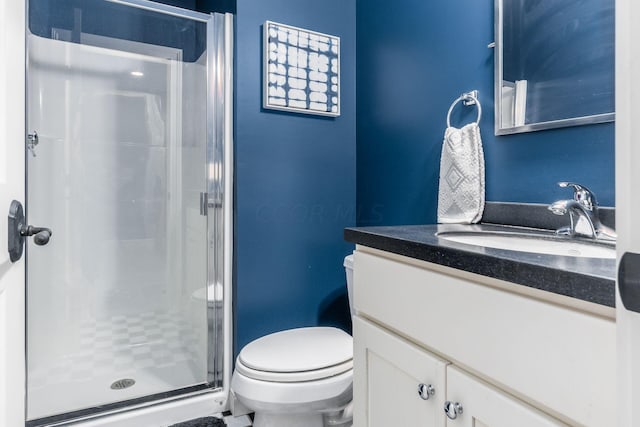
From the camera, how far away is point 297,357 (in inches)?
51.6

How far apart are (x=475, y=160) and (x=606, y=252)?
0.52 metres

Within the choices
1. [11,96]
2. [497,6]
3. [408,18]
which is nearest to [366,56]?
[408,18]

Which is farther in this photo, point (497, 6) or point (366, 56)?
point (366, 56)

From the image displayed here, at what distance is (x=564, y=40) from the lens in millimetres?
1044

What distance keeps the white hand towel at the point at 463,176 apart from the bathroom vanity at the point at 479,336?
436mm

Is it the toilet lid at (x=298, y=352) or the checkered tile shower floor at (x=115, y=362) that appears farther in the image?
the checkered tile shower floor at (x=115, y=362)

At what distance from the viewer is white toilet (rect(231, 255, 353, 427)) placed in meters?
1.22

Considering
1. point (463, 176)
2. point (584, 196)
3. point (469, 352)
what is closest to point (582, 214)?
point (584, 196)

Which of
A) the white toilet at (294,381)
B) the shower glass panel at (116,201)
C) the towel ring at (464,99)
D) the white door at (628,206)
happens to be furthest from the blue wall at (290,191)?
Answer: the white door at (628,206)

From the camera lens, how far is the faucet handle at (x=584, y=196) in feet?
3.02

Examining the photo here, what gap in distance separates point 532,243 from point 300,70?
1245 mm

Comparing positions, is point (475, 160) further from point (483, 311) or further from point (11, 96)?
point (11, 96)

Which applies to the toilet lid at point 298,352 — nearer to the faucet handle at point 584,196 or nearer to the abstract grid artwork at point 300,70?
the faucet handle at point 584,196

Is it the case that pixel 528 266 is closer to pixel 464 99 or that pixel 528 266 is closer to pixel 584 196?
pixel 584 196
